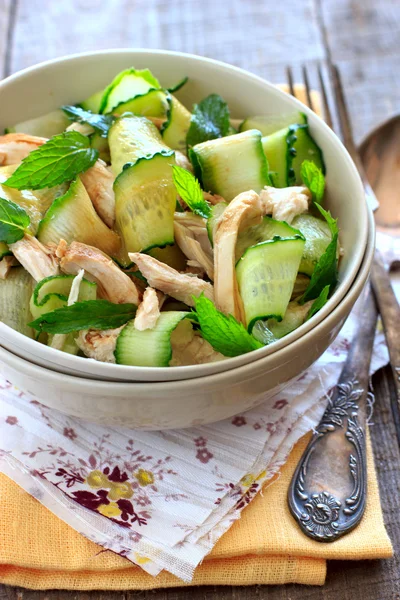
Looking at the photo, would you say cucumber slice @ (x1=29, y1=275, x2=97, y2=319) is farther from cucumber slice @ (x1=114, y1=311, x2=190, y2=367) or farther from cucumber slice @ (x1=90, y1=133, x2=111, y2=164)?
cucumber slice @ (x1=90, y1=133, x2=111, y2=164)

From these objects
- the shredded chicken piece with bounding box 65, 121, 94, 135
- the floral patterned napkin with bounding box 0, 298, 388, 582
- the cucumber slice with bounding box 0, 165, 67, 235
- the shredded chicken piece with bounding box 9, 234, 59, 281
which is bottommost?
the floral patterned napkin with bounding box 0, 298, 388, 582

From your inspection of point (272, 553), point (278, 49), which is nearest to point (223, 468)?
point (272, 553)

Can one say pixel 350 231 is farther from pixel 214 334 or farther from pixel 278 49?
pixel 278 49

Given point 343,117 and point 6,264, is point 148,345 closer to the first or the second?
point 6,264

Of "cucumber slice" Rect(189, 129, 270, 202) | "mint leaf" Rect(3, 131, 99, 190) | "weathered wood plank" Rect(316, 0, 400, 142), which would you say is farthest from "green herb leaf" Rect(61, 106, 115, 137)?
"weathered wood plank" Rect(316, 0, 400, 142)

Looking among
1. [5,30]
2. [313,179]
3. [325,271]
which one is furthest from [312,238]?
[5,30]

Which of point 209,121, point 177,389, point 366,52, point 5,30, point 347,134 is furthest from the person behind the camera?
point 5,30
